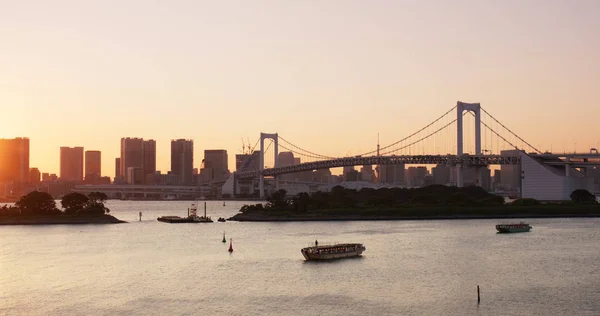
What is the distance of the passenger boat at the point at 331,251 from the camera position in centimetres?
3941

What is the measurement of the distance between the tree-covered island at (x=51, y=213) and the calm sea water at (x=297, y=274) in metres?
14.5

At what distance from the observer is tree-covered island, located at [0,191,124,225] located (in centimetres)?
7069

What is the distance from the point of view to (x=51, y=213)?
73000 mm

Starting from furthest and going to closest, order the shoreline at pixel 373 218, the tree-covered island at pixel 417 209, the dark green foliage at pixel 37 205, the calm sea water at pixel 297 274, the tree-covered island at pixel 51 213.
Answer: the tree-covered island at pixel 417 209 → the dark green foliage at pixel 37 205 → the shoreline at pixel 373 218 → the tree-covered island at pixel 51 213 → the calm sea water at pixel 297 274

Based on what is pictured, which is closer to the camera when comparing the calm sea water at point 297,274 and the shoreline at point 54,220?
the calm sea water at point 297,274

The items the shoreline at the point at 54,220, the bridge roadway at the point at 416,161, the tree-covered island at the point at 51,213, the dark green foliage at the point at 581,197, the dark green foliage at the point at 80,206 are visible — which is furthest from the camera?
the bridge roadway at the point at 416,161

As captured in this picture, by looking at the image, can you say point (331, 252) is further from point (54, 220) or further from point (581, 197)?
point (581, 197)

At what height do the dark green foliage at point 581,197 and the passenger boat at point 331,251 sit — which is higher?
the dark green foliage at point 581,197

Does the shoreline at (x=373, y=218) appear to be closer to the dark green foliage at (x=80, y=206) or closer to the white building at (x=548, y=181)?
the white building at (x=548, y=181)

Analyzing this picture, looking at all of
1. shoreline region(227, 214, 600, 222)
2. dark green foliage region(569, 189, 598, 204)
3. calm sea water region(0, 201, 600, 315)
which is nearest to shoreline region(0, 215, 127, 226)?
shoreline region(227, 214, 600, 222)

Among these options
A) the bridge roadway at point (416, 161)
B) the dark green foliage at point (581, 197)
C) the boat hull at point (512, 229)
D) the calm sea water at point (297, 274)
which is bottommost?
the calm sea water at point (297, 274)

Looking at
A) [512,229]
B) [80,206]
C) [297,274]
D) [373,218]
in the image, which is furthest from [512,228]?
[80,206]

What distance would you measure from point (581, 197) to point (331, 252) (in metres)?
50.5

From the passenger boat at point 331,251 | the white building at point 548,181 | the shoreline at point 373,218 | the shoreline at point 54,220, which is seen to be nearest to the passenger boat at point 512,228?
the shoreline at point 373,218
